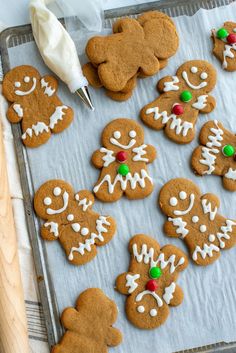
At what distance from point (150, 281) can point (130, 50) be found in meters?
0.49

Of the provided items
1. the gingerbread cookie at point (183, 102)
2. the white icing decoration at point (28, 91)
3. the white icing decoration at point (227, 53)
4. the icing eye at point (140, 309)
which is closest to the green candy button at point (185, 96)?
the gingerbread cookie at point (183, 102)

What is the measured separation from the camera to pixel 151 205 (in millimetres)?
1121

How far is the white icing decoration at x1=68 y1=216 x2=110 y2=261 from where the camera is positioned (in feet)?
3.53

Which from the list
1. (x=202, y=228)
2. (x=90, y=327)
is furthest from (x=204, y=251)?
(x=90, y=327)

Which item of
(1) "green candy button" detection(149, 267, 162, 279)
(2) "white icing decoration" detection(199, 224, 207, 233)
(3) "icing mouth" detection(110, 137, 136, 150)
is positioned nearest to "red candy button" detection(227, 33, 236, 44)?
(3) "icing mouth" detection(110, 137, 136, 150)

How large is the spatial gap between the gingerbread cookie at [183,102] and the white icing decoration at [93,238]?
23cm

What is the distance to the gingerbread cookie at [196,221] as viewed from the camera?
1.09 meters

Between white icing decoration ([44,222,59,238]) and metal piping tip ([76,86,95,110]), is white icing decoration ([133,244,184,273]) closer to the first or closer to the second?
white icing decoration ([44,222,59,238])

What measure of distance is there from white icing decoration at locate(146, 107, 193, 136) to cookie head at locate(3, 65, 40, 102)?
26cm

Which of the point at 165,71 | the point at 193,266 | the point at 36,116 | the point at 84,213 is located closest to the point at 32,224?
the point at 84,213

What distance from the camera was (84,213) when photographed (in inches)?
43.2

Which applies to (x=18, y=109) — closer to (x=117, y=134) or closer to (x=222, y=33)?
(x=117, y=134)

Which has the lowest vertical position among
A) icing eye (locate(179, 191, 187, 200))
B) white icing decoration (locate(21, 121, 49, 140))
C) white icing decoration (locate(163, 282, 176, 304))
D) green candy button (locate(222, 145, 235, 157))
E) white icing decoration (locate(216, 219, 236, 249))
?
white icing decoration (locate(163, 282, 176, 304))

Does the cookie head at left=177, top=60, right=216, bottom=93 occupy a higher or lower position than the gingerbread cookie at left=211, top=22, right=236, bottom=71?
lower
